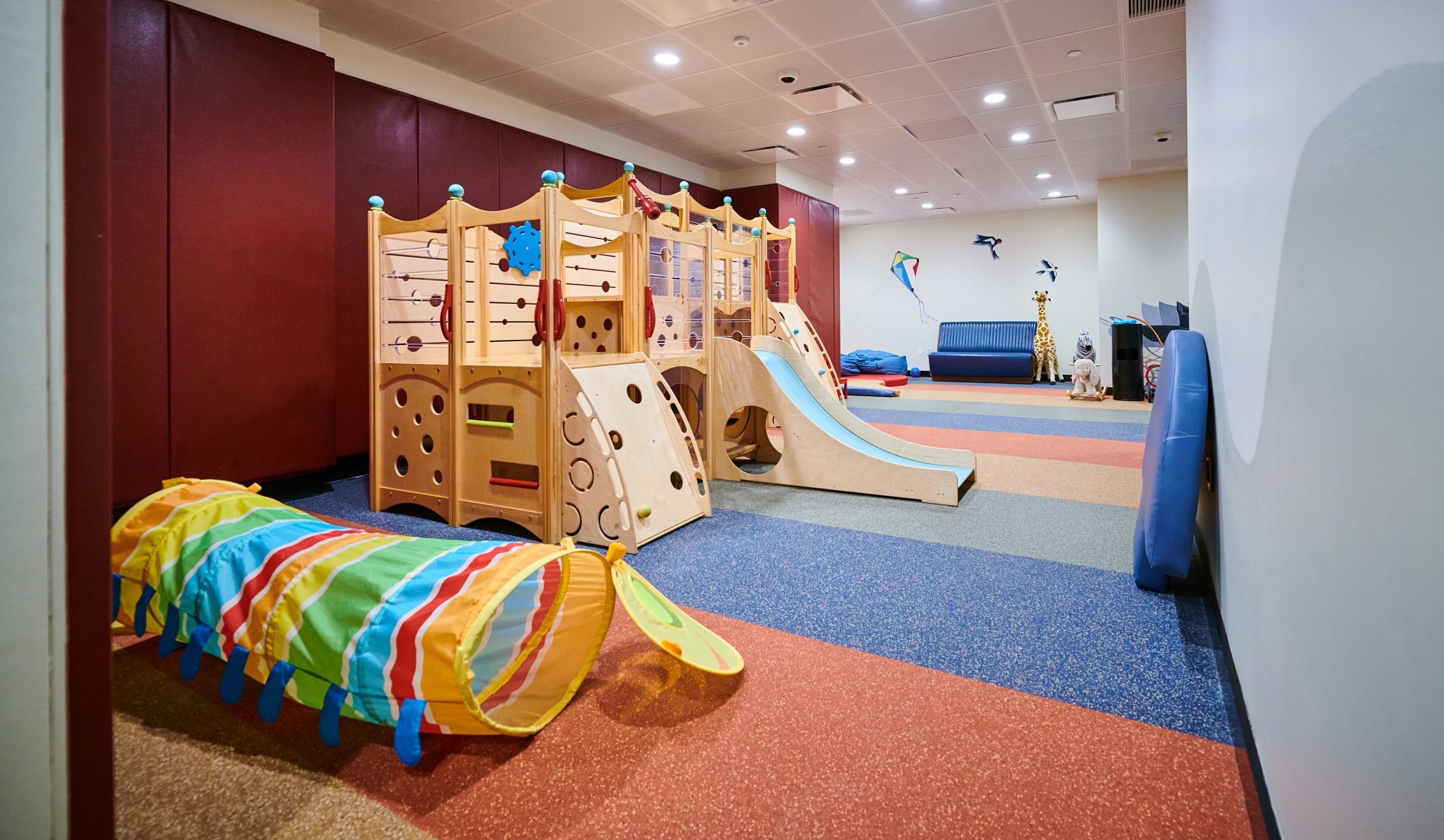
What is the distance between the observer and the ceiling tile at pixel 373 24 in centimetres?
423

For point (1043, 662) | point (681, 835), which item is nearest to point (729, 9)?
point (1043, 662)

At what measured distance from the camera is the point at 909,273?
42.1 ft

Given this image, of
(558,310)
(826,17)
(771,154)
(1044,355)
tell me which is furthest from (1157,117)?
(558,310)

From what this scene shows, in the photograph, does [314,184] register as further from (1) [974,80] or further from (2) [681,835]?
(1) [974,80]

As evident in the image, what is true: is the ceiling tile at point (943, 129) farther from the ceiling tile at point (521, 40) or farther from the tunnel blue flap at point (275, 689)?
the tunnel blue flap at point (275, 689)

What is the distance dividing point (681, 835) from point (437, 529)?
231 cm

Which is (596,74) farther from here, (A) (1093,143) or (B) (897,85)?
(A) (1093,143)

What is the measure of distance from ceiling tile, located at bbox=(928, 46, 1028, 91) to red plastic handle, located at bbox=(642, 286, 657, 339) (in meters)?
3.26

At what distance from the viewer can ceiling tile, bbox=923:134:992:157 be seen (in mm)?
7246

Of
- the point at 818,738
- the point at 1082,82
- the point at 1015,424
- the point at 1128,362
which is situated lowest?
the point at 818,738

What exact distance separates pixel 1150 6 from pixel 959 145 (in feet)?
10.5

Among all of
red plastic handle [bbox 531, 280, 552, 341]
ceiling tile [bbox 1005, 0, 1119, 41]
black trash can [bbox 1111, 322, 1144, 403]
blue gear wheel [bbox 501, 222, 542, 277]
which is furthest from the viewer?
black trash can [bbox 1111, 322, 1144, 403]

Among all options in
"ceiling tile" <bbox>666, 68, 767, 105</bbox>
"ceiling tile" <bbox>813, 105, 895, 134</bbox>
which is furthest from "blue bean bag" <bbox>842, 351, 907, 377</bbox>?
"ceiling tile" <bbox>666, 68, 767, 105</bbox>

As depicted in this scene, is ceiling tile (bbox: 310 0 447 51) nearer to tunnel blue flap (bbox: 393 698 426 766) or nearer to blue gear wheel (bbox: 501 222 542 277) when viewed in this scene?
blue gear wheel (bbox: 501 222 542 277)
